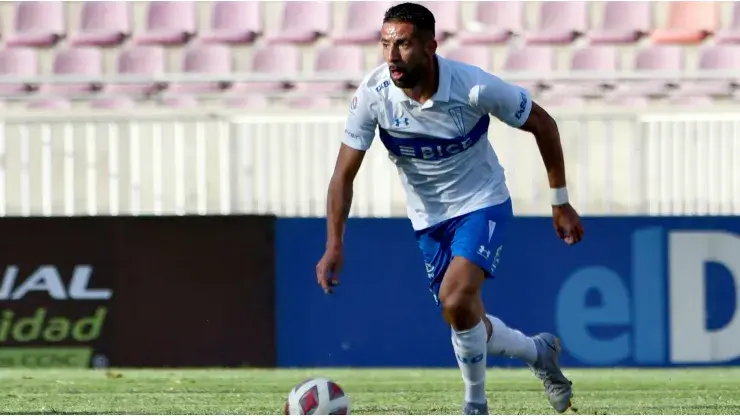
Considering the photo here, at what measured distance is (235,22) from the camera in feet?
41.1

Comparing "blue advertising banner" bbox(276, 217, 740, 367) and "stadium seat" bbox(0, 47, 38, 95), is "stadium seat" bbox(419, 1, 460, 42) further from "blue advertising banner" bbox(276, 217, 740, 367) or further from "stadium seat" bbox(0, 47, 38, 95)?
"stadium seat" bbox(0, 47, 38, 95)

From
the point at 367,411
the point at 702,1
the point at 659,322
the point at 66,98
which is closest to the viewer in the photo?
the point at 367,411

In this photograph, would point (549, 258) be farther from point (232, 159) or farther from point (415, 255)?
point (232, 159)

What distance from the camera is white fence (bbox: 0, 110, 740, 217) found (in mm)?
9656

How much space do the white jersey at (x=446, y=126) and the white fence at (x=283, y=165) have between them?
4002 mm

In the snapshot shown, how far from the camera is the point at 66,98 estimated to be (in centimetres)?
1101

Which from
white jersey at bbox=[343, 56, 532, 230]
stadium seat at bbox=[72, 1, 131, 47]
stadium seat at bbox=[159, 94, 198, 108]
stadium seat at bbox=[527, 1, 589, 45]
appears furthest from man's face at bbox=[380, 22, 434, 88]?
stadium seat at bbox=[72, 1, 131, 47]

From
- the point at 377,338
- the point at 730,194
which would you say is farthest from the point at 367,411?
the point at 730,194

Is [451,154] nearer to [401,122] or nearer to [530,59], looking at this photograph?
[401,122]

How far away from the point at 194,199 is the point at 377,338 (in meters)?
1.60

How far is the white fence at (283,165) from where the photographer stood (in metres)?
9.66

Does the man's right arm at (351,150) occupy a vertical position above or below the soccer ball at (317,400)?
above

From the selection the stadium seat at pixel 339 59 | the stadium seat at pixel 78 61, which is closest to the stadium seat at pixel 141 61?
the stadium seat at pixel 78 61

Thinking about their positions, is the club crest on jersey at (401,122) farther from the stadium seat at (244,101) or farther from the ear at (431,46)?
the stadium seat at (244,101)
